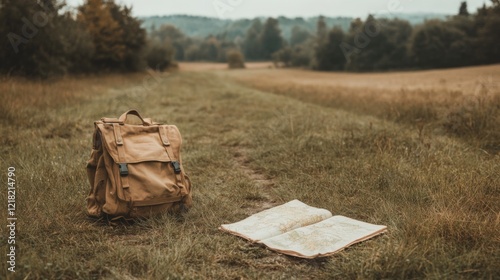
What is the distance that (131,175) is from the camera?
3.31 meters

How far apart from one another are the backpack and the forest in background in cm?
1232

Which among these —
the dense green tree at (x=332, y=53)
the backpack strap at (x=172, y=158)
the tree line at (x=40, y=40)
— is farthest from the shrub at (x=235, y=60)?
the backpack strap at (x=172, y=158)

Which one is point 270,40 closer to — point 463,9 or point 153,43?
point 463,9

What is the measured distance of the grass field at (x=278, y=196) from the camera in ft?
8.30

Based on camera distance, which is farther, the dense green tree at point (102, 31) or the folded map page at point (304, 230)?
the dense green tree at point (102, 31)

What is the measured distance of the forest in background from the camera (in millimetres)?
15195

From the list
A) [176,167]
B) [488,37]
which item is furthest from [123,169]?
[488,37]

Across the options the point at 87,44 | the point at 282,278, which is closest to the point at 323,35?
the point at 87,44

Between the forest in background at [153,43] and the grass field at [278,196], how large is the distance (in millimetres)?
8206

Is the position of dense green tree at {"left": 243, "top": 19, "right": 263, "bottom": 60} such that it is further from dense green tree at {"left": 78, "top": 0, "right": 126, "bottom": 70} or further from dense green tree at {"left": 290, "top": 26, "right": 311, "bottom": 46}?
dense green tree at {"left": 78, "top": 0, "right": 126, "bottom": 70}

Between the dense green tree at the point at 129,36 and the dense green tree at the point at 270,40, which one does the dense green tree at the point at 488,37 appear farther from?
the dense green tree at the point at 270,40

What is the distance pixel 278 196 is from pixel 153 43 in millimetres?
45294

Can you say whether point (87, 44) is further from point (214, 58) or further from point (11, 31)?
point (214, 58)

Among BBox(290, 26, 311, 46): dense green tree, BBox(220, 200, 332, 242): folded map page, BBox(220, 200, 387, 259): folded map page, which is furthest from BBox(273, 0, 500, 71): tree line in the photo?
BBox(290, 26, 311, 46): dense green tree
